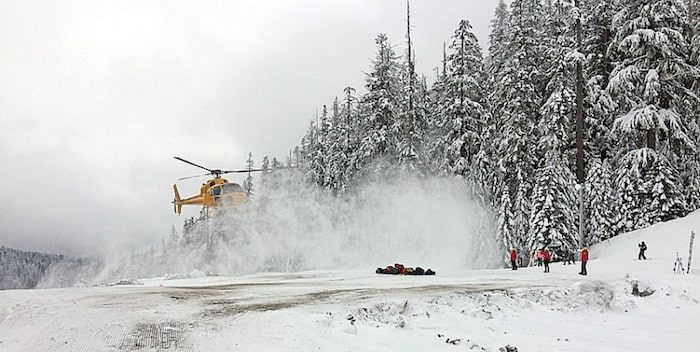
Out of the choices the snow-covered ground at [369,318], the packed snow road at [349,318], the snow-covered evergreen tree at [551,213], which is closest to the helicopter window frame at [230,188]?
the snow-covered ground at [369,318]

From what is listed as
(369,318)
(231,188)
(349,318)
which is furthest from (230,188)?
(349,318)

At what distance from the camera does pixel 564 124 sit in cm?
3538

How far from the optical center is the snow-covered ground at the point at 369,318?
9594 millimetres

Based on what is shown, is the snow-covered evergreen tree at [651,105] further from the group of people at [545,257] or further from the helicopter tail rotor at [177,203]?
the helicopter tail rotor at [177,203]

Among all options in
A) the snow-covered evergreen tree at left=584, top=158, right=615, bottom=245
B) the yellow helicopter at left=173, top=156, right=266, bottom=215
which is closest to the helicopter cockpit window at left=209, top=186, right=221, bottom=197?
the yellow helicopter at left=173, top=156, right=266, bottom=215

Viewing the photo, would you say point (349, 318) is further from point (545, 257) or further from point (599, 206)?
point (599, 206)

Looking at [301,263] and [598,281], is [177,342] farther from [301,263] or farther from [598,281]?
[301,263]

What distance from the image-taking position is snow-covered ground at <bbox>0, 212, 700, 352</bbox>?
9594 mm

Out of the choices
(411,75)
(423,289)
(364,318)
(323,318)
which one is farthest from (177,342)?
(411,75)

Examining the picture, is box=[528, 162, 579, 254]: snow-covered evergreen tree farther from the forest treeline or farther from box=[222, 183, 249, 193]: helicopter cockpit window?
box=[222, 183, 249, 193]: helicopter cockpit window

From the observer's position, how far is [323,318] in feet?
37.0

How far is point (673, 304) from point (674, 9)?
2268cm

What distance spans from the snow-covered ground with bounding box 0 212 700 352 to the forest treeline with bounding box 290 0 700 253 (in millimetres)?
14485

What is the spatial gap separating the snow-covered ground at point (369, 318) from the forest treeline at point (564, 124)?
14.5 metres
